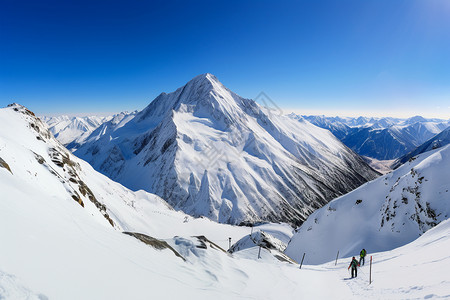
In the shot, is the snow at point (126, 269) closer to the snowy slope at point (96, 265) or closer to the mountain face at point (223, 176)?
the snowy slope at point (96, 265)

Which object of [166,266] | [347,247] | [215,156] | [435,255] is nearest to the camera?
[166,266]

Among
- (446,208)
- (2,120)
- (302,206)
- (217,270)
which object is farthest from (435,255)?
(302,206)

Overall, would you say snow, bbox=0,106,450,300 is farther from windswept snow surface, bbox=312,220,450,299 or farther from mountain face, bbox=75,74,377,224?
mountain face, bbox=75,74,377,224

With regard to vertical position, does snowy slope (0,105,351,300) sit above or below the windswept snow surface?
above

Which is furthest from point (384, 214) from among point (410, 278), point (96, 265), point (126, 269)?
point (96, 265)

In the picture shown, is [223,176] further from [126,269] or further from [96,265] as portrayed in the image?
[96,265]

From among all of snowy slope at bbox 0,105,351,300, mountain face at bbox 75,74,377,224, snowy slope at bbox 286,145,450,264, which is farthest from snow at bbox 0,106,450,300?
mountain face at bbox 75,74,377,224

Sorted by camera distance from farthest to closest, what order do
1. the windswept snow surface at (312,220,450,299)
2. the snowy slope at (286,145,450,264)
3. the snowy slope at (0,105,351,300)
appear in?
1. the snowy slope at (286,145,450,264)
2. the windswept snow surface at (312,220,450,299)
3. the snowy slope at (0,105,351,300)

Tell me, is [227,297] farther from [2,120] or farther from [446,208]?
[2,120]
